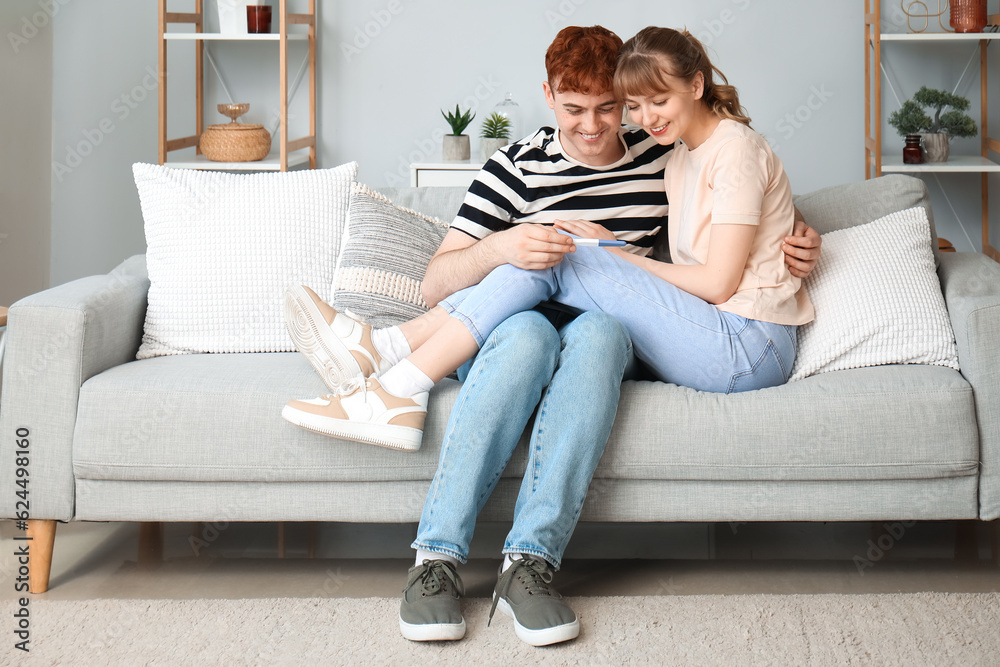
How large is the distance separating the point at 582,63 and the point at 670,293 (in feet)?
1.46

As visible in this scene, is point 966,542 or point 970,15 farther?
point 970,15

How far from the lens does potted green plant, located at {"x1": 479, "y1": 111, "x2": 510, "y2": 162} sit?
327cm

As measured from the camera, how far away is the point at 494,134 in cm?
335

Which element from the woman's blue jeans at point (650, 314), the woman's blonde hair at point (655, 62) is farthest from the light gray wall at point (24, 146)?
the woman's blonde hair at point (655, 62)

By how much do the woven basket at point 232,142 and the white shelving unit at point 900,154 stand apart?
212cm

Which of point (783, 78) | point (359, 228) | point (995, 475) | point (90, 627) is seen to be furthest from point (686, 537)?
point (783, 78)

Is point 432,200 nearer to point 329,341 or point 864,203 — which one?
point 329,341

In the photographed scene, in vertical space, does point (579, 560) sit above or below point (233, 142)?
below

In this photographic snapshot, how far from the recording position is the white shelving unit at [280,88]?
311 cm

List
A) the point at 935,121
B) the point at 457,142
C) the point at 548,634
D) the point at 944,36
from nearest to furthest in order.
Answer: the point at 548,634 < the point at 944,36 < the point at 935,121 < the point at 457,142

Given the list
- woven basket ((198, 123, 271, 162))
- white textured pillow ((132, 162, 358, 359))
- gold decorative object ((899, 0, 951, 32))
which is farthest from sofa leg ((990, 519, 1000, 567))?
woven basket ((198, 123, 271, 162))

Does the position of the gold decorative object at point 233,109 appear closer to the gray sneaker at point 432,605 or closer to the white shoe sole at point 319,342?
the white shoe sole at point 319,342

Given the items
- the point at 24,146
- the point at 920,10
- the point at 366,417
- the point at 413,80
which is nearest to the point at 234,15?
the point at 413,80

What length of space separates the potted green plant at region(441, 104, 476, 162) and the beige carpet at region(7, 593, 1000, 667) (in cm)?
207
